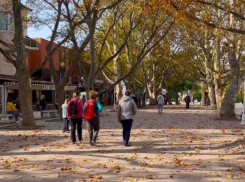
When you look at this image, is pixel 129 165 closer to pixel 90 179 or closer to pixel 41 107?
pixel 90 179

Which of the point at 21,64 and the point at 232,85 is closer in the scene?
the point at 21,64

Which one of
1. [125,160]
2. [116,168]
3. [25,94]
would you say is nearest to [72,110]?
[125,160]

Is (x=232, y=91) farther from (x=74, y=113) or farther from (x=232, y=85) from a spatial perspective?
(x=74, y=113)

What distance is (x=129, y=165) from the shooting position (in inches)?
368

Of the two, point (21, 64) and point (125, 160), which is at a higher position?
point (21, 64)

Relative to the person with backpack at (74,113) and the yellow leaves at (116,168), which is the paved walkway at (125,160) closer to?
the yellow leaves at (116,168)

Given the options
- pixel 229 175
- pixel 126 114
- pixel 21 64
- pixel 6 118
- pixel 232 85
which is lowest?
pixel 229 175

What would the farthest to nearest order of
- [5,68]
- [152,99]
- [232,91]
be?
[152,99] → [5,68] → [232,91]

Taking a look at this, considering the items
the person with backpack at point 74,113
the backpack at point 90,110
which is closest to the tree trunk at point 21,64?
the person with backpack at point 74,113

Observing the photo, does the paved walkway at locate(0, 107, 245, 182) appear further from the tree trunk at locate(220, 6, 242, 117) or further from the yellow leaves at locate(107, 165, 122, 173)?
the tree trunk at locate(220, 6, 242, 117)

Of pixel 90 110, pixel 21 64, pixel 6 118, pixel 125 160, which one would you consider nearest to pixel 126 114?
pixel 90 110

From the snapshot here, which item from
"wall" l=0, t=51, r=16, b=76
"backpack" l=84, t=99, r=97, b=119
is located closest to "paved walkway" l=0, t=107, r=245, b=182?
"backpack" l=84, t=99, r=97, b=119

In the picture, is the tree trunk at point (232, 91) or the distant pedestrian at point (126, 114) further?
the tree trunk at point (232, 91)

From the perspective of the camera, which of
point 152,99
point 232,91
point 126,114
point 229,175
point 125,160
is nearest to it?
point 229,175
